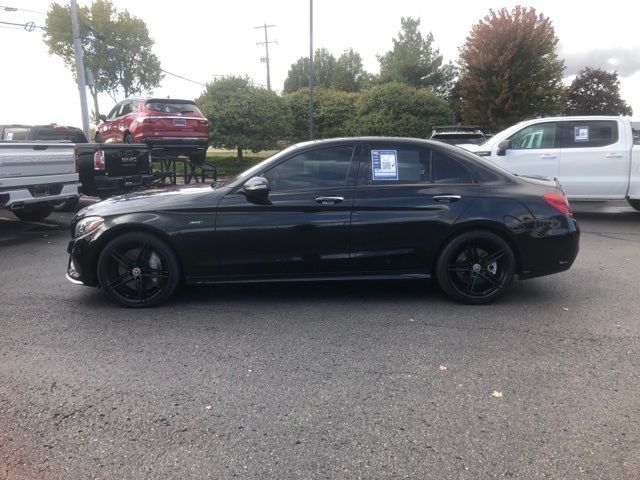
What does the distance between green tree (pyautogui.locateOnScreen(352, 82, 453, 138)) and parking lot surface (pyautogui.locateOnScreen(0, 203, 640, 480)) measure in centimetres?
1652

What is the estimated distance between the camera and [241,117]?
1877 cm

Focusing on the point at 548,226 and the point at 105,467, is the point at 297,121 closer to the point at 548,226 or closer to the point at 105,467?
the point at 548,226

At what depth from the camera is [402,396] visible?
3176 mm

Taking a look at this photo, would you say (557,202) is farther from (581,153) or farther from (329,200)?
(581,153)

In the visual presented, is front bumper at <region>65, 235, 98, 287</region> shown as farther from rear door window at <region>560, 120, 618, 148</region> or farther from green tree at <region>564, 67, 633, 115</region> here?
green tree at <region>564, 67, 633, 115</region>

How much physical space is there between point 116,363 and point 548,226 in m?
3.80

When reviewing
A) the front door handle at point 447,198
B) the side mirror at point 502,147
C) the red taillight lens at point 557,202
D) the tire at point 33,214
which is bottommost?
the tire at point 33,214

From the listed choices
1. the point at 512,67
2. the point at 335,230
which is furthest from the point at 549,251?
the point at 512,67

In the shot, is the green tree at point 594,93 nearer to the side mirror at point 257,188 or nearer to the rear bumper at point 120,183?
the rear bumper at point 120,183

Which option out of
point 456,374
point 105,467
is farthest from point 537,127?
point 105,467

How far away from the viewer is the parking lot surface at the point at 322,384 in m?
2.59

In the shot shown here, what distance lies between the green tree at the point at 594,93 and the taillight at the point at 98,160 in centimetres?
3990

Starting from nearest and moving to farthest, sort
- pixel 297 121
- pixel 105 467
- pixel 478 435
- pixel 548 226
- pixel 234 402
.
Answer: pixel 105 467 < pixel 478 435 < pixel 234 402 < pixel 548 226 < pixel 297 121

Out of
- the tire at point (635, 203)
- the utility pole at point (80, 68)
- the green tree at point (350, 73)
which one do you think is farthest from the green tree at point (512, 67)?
the green tree at point (350, 73)
